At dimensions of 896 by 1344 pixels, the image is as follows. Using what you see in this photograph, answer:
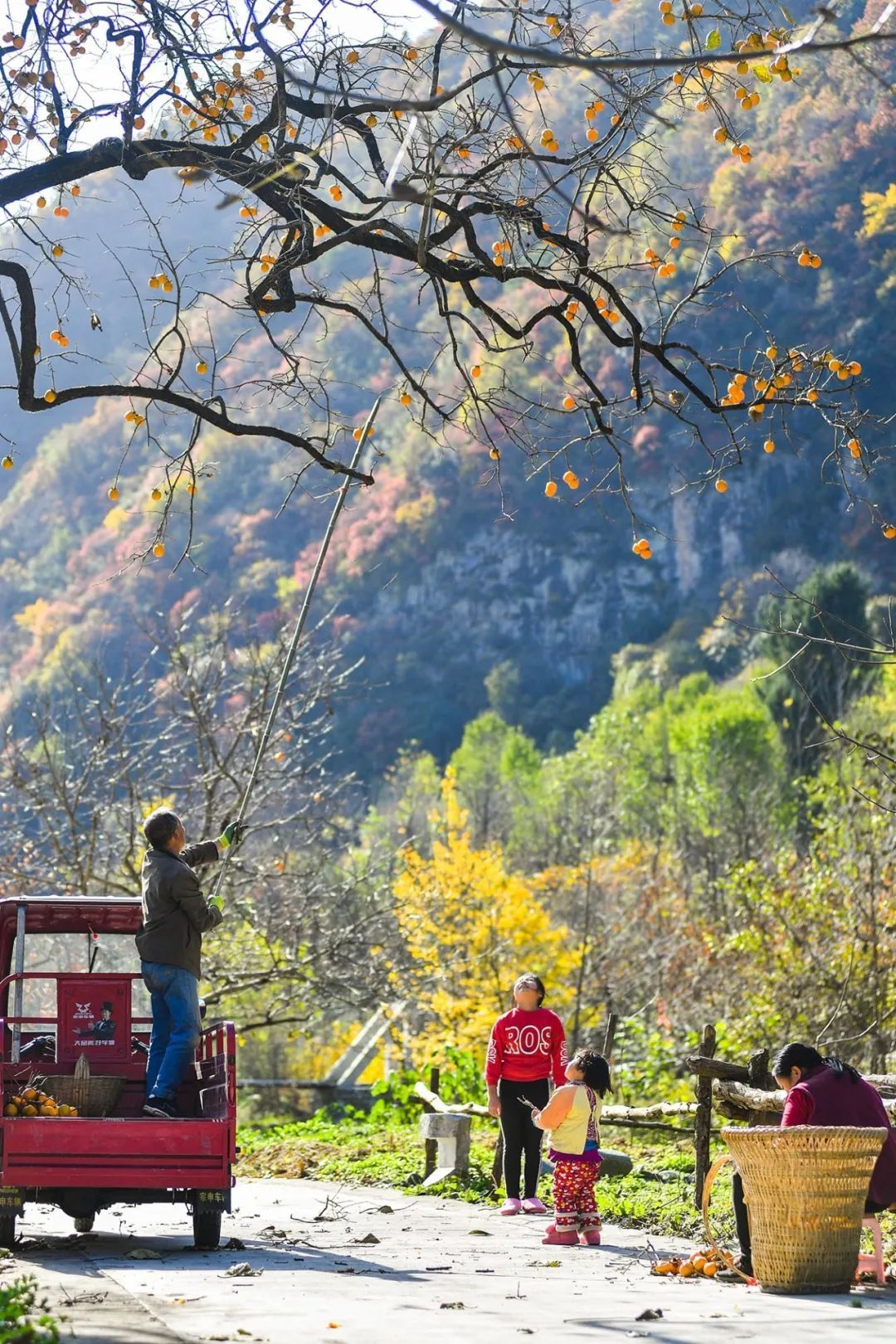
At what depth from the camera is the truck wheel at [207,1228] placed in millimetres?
8742

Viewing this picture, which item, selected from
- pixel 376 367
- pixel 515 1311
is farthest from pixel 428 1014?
pixel 376 367

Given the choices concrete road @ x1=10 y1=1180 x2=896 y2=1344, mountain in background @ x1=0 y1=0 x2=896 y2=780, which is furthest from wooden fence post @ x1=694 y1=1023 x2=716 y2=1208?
mountain in background @ x1=0 y1=0 x2=896 y2=780

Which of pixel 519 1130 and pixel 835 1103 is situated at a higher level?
pixel 835 1103

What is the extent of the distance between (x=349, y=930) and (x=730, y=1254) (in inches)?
475

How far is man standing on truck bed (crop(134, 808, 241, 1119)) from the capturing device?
31.3ft

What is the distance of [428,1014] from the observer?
3444 centimetres

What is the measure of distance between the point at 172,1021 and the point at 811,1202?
3887 mm

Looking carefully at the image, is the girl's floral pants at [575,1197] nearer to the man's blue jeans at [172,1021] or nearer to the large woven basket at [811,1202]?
the man's blue jeans at [172,1021]

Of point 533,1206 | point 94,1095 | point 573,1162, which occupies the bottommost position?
point 533,1206

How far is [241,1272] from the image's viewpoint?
771cm

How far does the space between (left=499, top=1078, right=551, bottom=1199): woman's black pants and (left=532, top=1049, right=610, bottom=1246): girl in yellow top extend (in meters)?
1.30

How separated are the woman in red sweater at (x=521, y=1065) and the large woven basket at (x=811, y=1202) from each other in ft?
13.6

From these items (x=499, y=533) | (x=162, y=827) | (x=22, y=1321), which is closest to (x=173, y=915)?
(x=162, y=827)

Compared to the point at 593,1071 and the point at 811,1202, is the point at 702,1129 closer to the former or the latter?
the point at 593,1071
